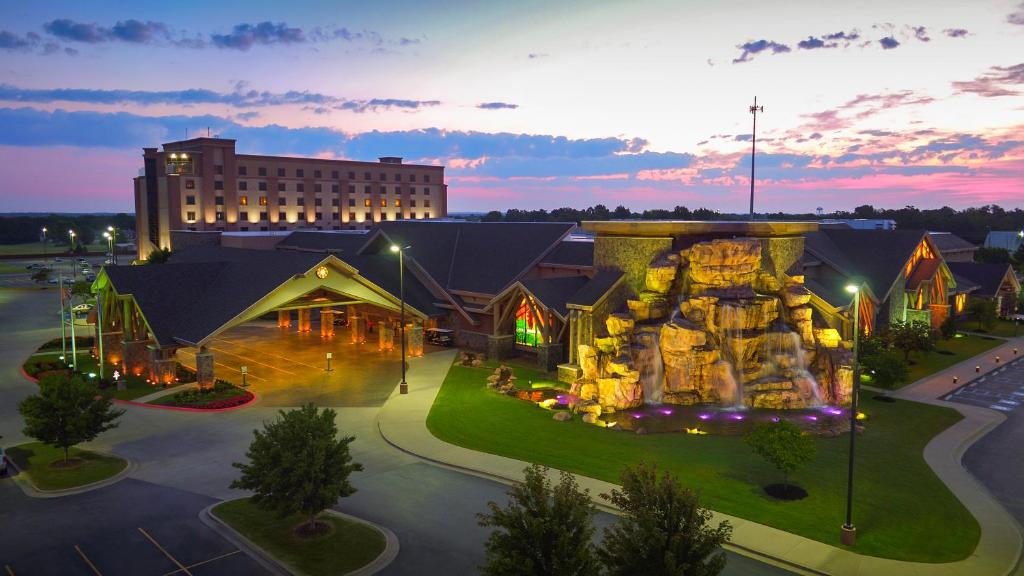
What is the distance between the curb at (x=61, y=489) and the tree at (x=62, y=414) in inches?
66.3

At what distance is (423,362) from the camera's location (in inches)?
2041

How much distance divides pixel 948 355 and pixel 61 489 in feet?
198

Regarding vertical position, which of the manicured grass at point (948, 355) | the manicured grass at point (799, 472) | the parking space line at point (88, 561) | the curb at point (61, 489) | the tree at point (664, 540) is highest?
the tree at point (664, 540)

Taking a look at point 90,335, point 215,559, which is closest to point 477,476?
point 215,559

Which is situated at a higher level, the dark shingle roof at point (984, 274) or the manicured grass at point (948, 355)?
the dark shingle roof at point (984, 274)

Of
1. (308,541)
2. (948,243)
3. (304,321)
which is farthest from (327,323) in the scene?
(948,243)

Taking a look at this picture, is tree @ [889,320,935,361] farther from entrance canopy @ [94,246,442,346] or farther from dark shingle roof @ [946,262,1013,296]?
entrance canopy @ [94,246,442,346]

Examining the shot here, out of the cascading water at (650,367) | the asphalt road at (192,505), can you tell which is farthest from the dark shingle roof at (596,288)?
the asphalt road at (192,505)

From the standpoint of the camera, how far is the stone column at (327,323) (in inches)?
2425

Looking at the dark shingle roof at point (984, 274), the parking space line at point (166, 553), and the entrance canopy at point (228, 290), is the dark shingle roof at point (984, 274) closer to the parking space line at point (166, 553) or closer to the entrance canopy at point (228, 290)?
the entrance canopy at point (228, 290)

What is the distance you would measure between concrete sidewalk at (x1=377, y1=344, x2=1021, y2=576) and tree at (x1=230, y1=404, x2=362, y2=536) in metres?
8.03

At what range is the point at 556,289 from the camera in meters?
50.4

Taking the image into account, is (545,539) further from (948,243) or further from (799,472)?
(948,243)

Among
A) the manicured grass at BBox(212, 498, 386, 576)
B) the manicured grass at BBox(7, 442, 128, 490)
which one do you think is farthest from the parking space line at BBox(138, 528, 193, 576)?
the manicured grass at BBox(7, 442, 128, 490)
